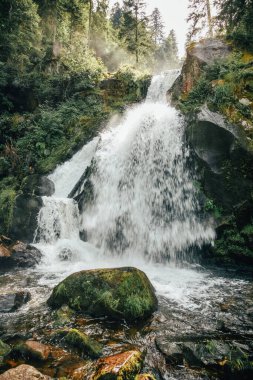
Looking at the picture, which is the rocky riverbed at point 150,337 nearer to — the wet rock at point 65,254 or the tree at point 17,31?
the wet rock at point 65,254

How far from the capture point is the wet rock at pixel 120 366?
138 inches

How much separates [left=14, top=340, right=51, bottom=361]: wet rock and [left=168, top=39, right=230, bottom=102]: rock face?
1250 centimetres

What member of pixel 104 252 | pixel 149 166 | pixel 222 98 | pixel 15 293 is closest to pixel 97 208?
pixel 104 252

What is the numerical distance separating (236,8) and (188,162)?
29.2ft

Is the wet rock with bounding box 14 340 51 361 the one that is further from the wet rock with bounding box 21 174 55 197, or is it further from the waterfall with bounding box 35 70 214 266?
the wet rock with bounding box 21 174 55 197

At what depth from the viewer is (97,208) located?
10961 millimetres

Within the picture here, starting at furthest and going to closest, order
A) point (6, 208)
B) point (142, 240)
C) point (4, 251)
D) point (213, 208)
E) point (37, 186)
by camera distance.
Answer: point (37, 186), point (6, 208), point (142, 240), point (213, 208), point (4, 251)

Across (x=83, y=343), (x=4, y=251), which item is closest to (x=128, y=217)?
(x=4, y=251)

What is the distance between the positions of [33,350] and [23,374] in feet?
2.15

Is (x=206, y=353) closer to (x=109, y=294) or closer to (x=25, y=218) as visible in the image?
→ (x=109, y=294)

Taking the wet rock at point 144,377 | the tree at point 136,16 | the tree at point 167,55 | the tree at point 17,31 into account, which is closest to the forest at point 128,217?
the wet rock at point 144,377

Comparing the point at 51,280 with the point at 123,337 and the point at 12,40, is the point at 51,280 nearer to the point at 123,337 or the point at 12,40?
the point at 123,337

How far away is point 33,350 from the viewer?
13.5 ft

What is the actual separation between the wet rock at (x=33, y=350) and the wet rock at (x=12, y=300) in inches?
62.3
